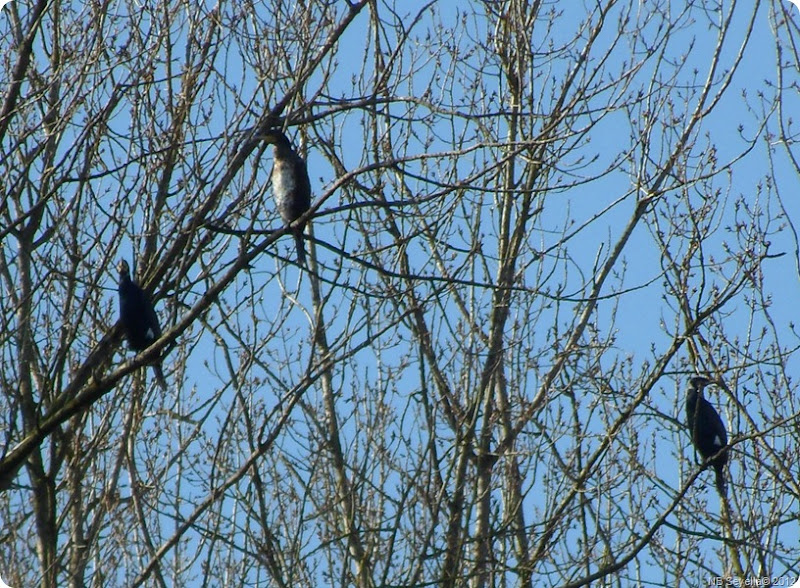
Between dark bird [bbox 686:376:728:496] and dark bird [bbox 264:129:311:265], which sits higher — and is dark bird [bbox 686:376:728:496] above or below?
below

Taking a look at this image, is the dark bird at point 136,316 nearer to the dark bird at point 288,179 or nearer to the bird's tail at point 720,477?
the dark bird at point 288,179

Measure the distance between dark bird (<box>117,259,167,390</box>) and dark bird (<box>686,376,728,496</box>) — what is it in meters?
3.10

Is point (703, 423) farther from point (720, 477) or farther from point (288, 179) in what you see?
point (288, 179)

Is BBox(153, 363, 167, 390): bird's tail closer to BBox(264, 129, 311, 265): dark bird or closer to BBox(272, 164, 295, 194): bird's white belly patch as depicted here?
BBox(264, 129, 311, 265): dark bird

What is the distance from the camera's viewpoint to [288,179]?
5840mm

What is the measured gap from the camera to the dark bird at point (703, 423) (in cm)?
688

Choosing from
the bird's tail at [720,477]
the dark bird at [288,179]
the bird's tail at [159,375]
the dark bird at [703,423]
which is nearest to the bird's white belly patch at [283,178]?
the dark bird at [288,179]

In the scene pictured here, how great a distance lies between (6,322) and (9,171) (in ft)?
1.80

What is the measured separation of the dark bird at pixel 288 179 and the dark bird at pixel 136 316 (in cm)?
94

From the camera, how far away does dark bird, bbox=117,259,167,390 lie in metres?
4.62

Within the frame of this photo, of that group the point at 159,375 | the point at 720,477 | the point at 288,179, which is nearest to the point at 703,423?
the point at 720,477

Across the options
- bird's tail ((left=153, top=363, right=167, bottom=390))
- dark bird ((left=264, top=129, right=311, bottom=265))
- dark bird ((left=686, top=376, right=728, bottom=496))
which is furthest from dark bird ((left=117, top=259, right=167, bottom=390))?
dark bird ((left=686, top=376, right=728, bottom=496))

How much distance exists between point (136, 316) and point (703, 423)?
3.68 metres

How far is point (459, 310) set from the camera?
6426 mm
